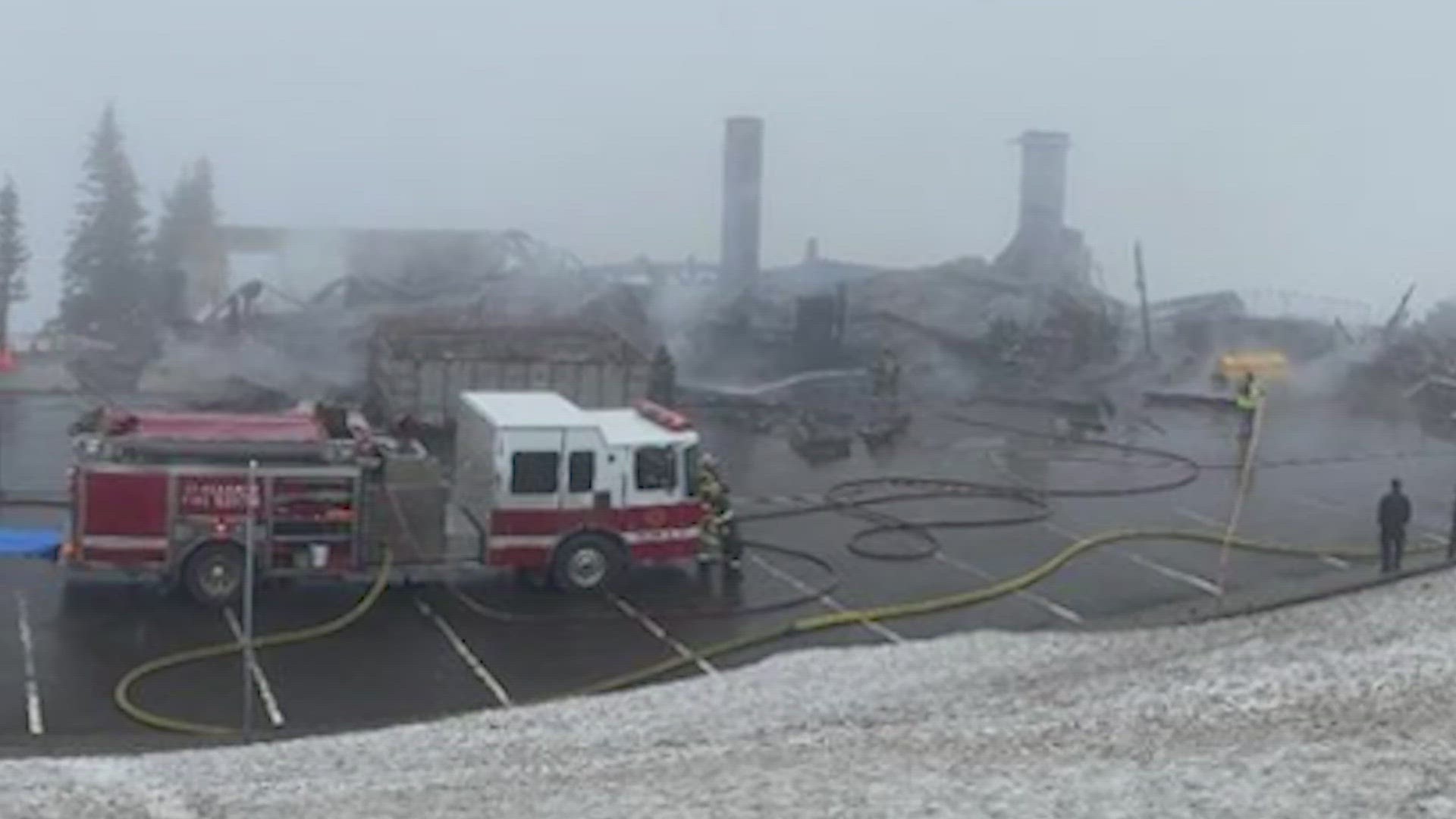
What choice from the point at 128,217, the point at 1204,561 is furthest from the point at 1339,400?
the point at 128,217

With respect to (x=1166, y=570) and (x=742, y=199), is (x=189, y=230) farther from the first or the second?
(x=1166, y=570)

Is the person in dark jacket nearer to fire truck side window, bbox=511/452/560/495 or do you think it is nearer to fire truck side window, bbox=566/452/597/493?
fire truck side window, bbox=566/452/597/493

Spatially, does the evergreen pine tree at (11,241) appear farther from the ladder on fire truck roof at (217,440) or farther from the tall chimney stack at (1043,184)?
the ladder on fire truck roof at (217,440)

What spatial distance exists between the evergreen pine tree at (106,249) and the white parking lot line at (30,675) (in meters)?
33.0

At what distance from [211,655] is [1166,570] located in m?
9.70

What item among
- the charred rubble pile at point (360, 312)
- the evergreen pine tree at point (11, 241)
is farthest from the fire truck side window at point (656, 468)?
the evergreen pine tree at point (11, 241)

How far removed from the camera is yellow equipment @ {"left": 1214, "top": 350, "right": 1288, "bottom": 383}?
37.4m

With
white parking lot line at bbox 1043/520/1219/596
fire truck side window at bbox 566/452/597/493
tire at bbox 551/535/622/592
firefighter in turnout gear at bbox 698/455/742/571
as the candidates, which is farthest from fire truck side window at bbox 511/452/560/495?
white parking lot line at bbox 1043/520/1219/596

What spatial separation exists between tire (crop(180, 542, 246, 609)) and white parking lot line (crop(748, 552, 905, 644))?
5.25 meters

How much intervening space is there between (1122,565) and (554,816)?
11.2 meters

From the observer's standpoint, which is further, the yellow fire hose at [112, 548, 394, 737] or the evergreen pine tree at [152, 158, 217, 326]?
the evergreen pine tree at [152, 158, 217, 326]

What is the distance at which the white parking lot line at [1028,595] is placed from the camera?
17875 millimetres

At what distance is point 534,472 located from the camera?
60.0 feet

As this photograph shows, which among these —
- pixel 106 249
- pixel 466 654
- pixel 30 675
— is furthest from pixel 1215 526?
pixel 106 249
